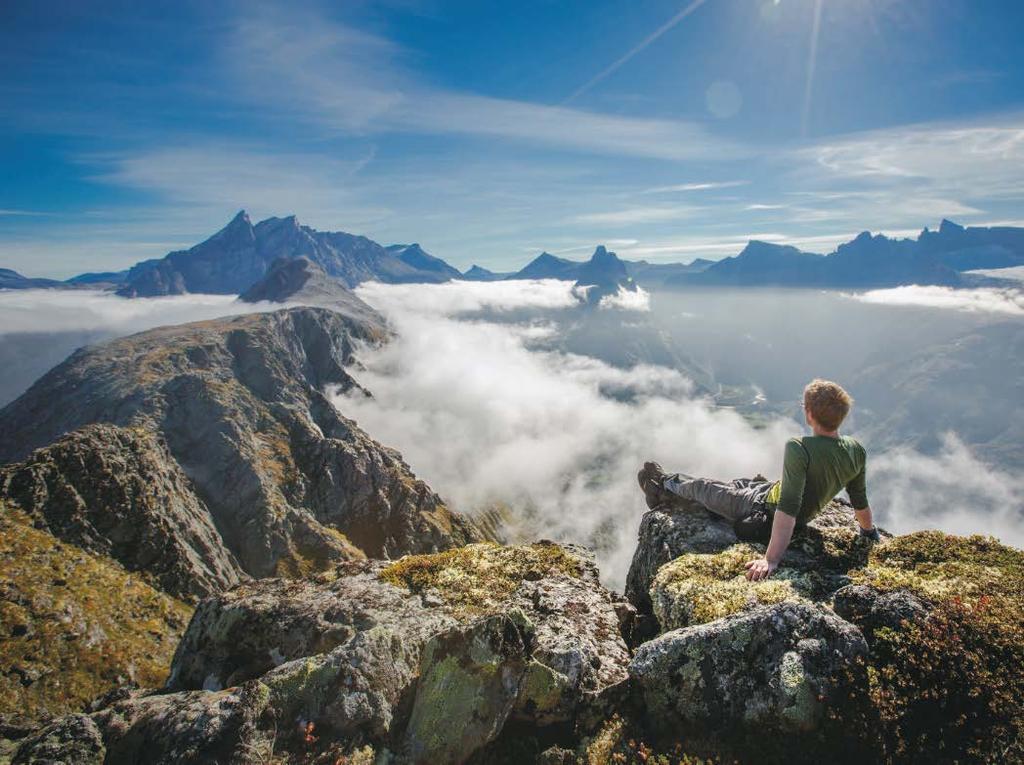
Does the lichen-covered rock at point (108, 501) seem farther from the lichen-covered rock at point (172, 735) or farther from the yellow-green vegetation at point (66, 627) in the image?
the lichen-covered rock at point (172, 735)

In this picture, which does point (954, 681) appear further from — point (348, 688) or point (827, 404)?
point (348, 688)

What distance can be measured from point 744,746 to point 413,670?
18.1ft

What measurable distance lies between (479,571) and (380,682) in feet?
17.2

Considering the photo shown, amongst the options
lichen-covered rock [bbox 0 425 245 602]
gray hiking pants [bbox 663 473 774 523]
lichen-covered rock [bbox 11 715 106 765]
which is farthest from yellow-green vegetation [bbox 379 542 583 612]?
lichen-covered rock [bbox 0 425 245 602]

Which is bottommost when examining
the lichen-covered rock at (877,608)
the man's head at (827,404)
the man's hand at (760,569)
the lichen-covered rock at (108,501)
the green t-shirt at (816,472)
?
the lichen-covered rock at (108,501)

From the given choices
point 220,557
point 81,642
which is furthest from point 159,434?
point 81,642

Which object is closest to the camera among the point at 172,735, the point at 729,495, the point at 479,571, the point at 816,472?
the point at 172,735

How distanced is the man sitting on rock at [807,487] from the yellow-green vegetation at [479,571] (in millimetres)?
4775

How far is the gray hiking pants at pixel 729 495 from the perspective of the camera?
1409 cm

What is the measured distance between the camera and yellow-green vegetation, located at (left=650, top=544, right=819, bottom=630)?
10.4 m

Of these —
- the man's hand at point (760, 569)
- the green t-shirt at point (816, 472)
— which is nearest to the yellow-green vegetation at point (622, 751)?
the man's hand at point (760, 569)

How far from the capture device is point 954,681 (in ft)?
24.0

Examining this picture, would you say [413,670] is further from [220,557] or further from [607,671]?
[220,557]

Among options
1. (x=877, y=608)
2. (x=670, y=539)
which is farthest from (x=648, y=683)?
(x=670, y=539)
